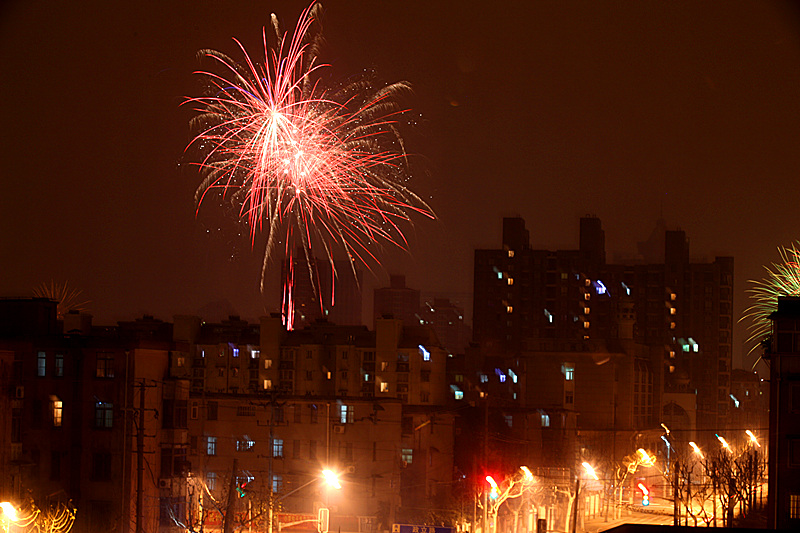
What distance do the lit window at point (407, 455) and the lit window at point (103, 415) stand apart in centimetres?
2079

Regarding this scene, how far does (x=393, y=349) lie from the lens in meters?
68.7

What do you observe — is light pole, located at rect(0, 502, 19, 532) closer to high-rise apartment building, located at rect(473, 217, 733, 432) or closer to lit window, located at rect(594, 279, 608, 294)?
high-rise apartment building, located at rect(473, 217, 733, 432)

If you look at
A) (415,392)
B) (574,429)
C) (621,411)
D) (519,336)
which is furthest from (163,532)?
(519,336)

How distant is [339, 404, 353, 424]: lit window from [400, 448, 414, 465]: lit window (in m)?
4.11

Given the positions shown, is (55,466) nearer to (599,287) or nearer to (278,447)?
(278,447)

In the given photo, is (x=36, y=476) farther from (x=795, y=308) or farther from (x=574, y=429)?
(x=574, y=429)

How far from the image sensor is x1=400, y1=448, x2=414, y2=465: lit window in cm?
5475

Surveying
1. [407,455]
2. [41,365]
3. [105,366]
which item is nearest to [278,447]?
[407,455]

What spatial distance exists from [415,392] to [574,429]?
562 inches

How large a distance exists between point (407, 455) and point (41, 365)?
2314 cm

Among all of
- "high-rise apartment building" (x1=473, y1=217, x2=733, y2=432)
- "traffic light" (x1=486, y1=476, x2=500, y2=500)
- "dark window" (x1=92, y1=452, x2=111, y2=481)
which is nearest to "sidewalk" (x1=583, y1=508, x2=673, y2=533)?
"traffic light" (x1=486, y1=476, x2=500, y2=500)

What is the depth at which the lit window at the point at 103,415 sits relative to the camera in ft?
125

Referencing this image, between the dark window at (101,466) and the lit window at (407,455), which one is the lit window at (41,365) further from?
the lit window at (407,455)

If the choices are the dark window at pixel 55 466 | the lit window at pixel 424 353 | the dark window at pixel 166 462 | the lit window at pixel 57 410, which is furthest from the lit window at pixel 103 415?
the lit window at pixel 424 353
